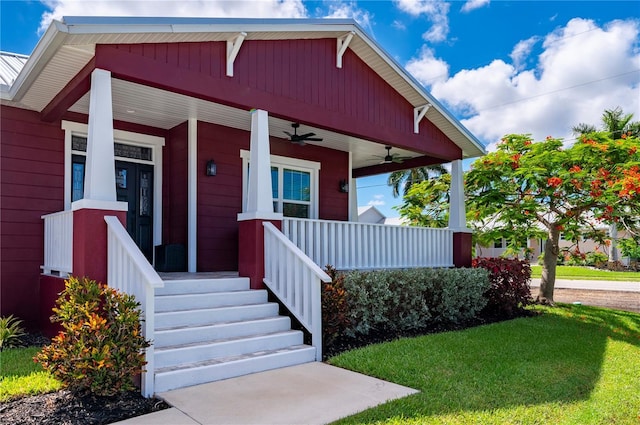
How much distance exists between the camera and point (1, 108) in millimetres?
6844

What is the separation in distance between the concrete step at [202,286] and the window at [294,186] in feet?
10.6

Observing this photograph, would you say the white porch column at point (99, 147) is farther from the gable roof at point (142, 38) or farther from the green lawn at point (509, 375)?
Result: the green lawn at point (509, 375)

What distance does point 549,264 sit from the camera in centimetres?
1117

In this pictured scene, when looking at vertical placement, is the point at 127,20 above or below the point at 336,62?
below

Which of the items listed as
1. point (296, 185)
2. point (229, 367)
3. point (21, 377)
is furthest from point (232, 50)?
point (21, 377)

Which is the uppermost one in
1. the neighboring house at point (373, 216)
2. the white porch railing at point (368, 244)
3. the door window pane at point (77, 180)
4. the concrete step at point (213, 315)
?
the neighboring house at point (373, 216)

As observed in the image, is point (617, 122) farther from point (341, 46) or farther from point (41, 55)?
point (41, 55)

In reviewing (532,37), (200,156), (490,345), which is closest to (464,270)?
(490,345)

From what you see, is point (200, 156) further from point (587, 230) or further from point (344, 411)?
point (587, 230)

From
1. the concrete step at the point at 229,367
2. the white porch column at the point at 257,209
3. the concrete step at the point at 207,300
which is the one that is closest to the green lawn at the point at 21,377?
the concrete step at the point at 229,367

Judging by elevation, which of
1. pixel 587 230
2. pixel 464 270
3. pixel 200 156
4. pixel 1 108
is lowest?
pixel 464 270

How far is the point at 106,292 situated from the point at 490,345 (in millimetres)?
4945

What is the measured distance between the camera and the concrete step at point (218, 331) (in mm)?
4926

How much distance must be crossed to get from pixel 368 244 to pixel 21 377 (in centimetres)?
521
